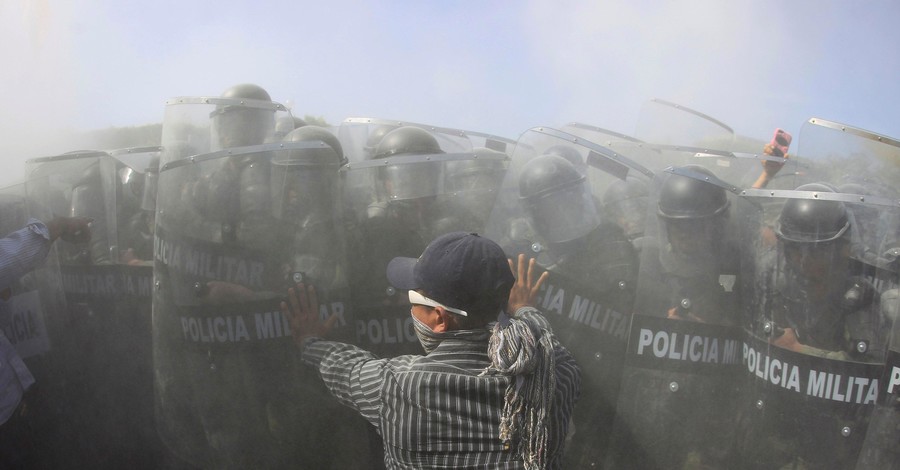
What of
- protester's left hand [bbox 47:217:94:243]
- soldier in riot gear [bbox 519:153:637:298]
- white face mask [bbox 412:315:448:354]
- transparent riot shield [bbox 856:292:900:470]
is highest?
soldier in riot gear [bbox 519:153:637:298]

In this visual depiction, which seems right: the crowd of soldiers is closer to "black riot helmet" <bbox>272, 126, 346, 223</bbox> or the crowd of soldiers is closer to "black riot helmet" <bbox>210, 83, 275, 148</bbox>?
"black riot helmet" <bbox>272, 126, 346, 223</bbox>

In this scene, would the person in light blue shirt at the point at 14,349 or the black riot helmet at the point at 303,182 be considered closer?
the black riot helmet at the point at 303,182

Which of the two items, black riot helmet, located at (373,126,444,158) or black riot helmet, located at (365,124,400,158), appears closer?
black riot helmet, located at (373,126,444,158)

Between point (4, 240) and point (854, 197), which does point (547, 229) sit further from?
point (4, 240)

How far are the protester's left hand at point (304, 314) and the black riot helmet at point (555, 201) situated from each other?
986mm

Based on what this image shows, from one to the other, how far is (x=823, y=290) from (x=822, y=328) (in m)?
0.14

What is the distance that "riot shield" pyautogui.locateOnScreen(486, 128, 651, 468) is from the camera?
3.07 m

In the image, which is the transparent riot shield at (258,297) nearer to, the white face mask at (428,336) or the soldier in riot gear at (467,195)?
the soldier in riot gear at (467,195)

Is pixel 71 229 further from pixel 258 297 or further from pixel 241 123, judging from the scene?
pixel 258 297

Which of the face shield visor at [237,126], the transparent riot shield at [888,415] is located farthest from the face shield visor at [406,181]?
the transparent riot shield at [888,415]

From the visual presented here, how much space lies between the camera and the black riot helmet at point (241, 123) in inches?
156

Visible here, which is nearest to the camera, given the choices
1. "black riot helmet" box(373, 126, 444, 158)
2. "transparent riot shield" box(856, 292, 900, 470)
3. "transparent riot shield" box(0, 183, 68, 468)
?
"transparent riot shield" box(856, 292, 900, 470)

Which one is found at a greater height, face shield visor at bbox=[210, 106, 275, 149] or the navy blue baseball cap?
face shield visor at bbox=[210, 106, 275, 149]

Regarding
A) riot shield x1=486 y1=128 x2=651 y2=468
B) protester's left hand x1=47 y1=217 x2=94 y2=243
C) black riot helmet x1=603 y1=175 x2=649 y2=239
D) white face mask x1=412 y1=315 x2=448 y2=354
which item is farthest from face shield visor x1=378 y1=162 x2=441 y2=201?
protester's left hand x1=47 y1=217 x2=94 y2=243
